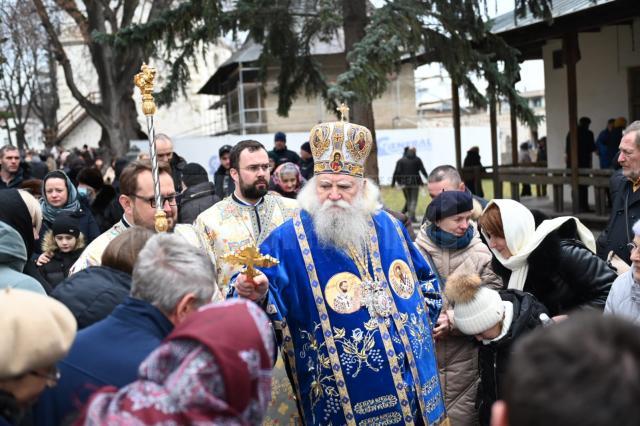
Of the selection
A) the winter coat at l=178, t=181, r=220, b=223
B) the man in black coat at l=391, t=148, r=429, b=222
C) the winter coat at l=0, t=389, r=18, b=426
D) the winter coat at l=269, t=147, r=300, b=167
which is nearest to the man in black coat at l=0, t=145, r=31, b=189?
the winter coat at l=178, t=181, r=220, b=223

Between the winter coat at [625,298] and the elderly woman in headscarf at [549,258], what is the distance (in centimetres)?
19

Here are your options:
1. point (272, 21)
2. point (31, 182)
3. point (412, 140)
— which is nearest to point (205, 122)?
point (412, 140)

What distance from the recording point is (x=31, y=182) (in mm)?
8328

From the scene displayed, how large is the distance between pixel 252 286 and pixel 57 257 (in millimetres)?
3566

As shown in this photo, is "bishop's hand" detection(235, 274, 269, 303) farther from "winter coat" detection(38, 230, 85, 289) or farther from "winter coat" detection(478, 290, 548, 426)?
"winter coat" detection(38, 230, 85, 289)

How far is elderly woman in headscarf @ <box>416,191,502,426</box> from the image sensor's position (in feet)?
15.7

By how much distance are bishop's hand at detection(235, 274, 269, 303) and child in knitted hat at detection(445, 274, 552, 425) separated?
1.00 meters

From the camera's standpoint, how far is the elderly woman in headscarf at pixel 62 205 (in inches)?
279

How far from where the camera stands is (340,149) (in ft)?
14.5

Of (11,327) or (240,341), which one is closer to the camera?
(240,341)

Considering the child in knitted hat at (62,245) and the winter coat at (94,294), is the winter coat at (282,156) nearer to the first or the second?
the child in knitted hat at (62,245)

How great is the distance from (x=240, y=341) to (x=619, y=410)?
32.0 inches

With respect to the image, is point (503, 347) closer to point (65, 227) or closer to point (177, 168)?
point (65, 227)

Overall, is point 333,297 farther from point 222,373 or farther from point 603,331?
point 603,331
